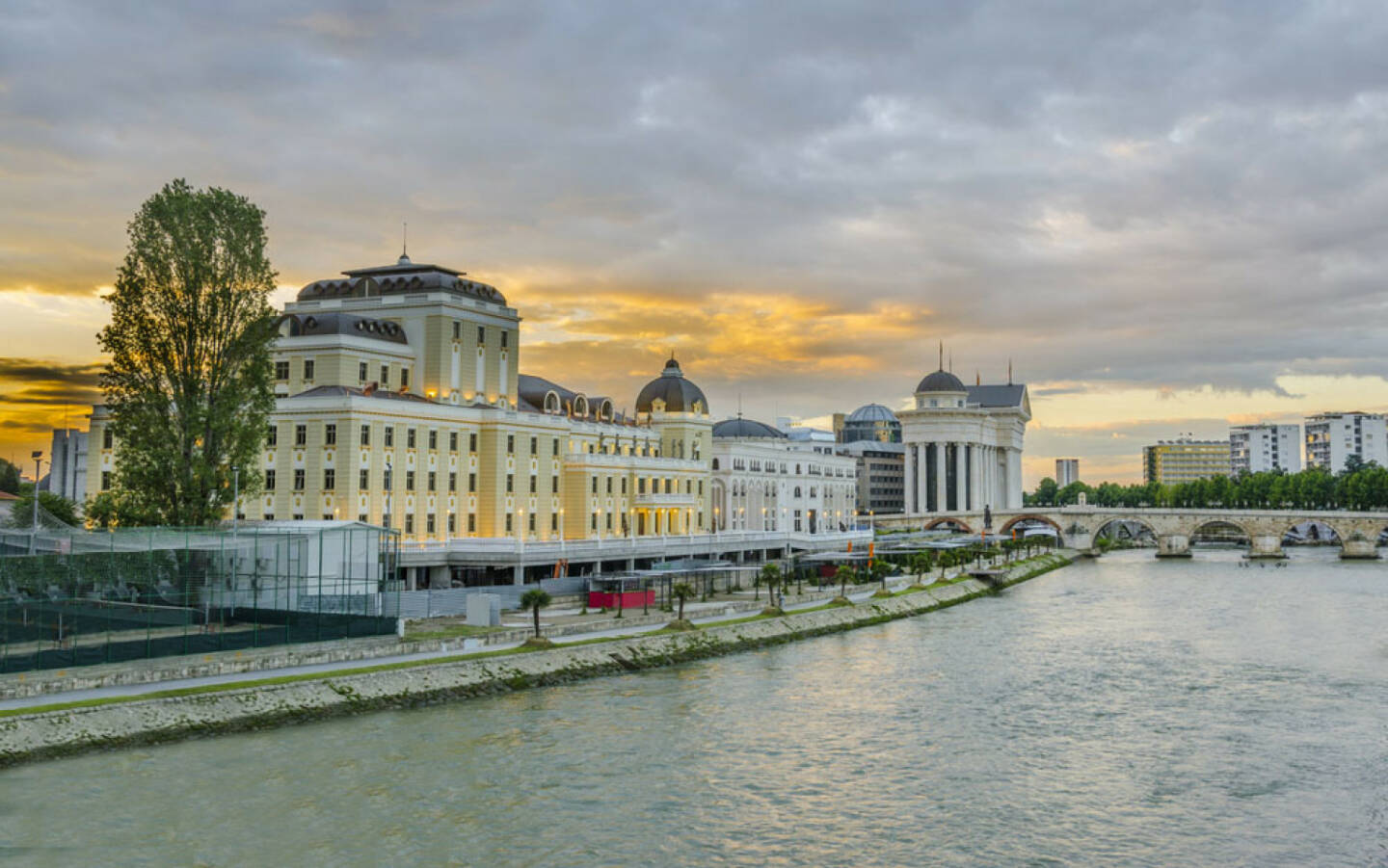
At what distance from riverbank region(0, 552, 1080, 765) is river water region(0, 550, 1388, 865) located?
0.87 meters

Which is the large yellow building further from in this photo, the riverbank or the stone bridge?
the stone bridge

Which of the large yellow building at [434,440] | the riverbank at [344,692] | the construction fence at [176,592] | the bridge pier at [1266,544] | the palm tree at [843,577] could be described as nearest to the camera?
the riverbank at [344,692]

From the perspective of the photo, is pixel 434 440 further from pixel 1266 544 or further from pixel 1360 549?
pixel 1360 549

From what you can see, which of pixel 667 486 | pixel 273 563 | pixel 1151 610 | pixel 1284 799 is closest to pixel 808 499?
pixel 667 486

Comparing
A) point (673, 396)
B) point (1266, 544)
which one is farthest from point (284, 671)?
point (1266, 544)

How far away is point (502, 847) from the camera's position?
3016 cm

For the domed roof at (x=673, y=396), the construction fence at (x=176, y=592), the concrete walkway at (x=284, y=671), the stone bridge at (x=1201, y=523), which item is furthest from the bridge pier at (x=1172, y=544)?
the construction fence at (x=176, y=592)

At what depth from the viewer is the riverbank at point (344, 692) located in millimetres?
36969

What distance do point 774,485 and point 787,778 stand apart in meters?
122

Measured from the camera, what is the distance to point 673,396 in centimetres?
13275

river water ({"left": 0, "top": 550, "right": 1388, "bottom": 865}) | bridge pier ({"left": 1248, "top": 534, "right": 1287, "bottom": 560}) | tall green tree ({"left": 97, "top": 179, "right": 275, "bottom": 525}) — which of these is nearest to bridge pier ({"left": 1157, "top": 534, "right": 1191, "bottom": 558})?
bridge pier ({"left": 1248, "top": 534, "right": 1287, "bottom": 560})

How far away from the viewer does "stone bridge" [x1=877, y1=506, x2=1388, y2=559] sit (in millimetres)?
162875

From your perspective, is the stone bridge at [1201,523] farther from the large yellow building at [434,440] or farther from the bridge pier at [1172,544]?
the large yellow building at [434,440]

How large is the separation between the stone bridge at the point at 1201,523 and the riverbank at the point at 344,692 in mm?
121506
